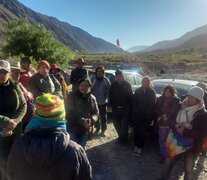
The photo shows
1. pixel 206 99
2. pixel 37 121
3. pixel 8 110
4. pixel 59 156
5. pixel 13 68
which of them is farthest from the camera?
pixel 206 99

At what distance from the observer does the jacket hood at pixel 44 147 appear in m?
2.17

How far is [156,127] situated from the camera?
7211 mm

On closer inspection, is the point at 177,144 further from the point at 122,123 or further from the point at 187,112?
the point at 122,123

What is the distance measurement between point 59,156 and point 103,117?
631cm

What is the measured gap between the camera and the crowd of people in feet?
7.37

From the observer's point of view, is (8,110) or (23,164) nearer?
(23,164)

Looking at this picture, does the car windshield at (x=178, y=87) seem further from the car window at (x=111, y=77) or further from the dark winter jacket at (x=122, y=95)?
the car window at (x=111, y=77)

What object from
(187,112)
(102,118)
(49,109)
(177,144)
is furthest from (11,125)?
(102,118)

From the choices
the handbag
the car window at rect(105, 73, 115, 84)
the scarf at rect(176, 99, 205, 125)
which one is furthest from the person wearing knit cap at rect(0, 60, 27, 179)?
Answer: the car window at rect(105, 73, 115, 84)

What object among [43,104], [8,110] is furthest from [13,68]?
[43,104]

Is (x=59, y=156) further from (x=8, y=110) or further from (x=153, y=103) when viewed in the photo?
(x=153, y=103)

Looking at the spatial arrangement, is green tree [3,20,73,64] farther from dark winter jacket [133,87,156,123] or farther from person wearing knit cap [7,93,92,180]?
person wearing knit cap [7,93,92,180]

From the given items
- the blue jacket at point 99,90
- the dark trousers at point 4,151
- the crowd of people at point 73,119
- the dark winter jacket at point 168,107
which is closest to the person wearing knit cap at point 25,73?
the crowd of people at point 73,119

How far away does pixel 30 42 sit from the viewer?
18688 millimetres
